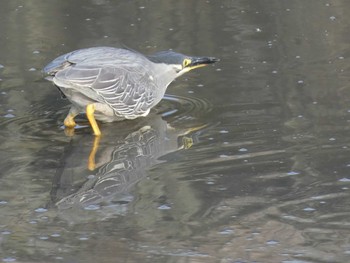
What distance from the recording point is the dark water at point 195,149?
5695 millimetres

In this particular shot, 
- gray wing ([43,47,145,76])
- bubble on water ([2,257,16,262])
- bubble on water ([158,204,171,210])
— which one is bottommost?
bubble on water ([158,204,171,210])

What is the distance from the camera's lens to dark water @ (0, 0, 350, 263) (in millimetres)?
5695

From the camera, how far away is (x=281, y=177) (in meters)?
6.63

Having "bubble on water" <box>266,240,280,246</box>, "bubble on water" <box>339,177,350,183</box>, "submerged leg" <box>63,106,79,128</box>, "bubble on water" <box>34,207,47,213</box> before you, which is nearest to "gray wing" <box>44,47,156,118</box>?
"submerged leg" <box>63,106,79,128</box>

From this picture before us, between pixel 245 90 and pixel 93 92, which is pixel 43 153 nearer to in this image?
pixel 93 92

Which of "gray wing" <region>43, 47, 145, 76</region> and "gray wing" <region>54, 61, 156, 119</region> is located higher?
"gray wing" <region>43, 47, 145, 76</region>

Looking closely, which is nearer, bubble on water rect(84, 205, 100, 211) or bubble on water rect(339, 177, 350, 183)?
bubble on water rect(84, 205, 100, 211)

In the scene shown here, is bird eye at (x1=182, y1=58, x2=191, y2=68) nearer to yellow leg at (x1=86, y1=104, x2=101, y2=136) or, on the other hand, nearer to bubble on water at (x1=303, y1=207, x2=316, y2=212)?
yellow leg at (x1=86, y1=104, x2=101, y2=136)

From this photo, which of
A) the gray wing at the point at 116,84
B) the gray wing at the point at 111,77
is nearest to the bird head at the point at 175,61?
the gray wing at the point at 111,77

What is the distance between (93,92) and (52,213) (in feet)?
5.91

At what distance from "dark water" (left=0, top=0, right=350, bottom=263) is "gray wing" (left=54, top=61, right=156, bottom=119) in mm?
214

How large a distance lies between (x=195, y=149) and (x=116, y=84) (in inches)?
40.0

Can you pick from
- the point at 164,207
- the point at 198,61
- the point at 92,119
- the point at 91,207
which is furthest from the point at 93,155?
the point at 198,61

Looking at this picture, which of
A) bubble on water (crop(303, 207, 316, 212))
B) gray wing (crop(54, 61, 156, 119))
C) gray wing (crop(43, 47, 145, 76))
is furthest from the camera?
gray wing (crop(43, 47, 145, 76))
